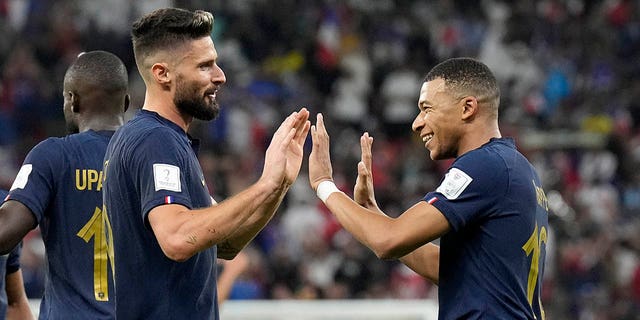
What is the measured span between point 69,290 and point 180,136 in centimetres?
114

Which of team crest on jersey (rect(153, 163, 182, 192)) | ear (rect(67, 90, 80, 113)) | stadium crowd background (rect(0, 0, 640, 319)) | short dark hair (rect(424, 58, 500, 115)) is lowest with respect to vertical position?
stadium crowd background (rect(0, 0, 640, 319))

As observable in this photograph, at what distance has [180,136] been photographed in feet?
16.6

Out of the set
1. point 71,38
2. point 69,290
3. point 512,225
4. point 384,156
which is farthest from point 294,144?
point 71,38

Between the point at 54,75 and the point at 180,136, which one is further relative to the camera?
the point at 54,75

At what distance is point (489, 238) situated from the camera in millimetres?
5188

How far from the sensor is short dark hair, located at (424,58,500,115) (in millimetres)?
5477

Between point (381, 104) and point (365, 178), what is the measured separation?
40.3ft

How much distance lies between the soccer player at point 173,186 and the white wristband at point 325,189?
36 centimetres

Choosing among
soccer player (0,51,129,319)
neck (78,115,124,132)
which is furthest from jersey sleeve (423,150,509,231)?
neck (78,115,124,132)

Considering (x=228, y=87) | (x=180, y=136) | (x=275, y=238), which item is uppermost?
(x=180, y=136)

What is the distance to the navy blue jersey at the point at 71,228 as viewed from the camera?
571cm

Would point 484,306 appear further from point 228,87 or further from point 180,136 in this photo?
point 228,87

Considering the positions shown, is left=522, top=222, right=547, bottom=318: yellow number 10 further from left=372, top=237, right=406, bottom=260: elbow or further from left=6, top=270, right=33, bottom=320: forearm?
left=6, top=270, right=33, bottom=320: forearm

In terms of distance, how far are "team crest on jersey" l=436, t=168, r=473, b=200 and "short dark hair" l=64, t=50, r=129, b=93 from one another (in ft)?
6.12
